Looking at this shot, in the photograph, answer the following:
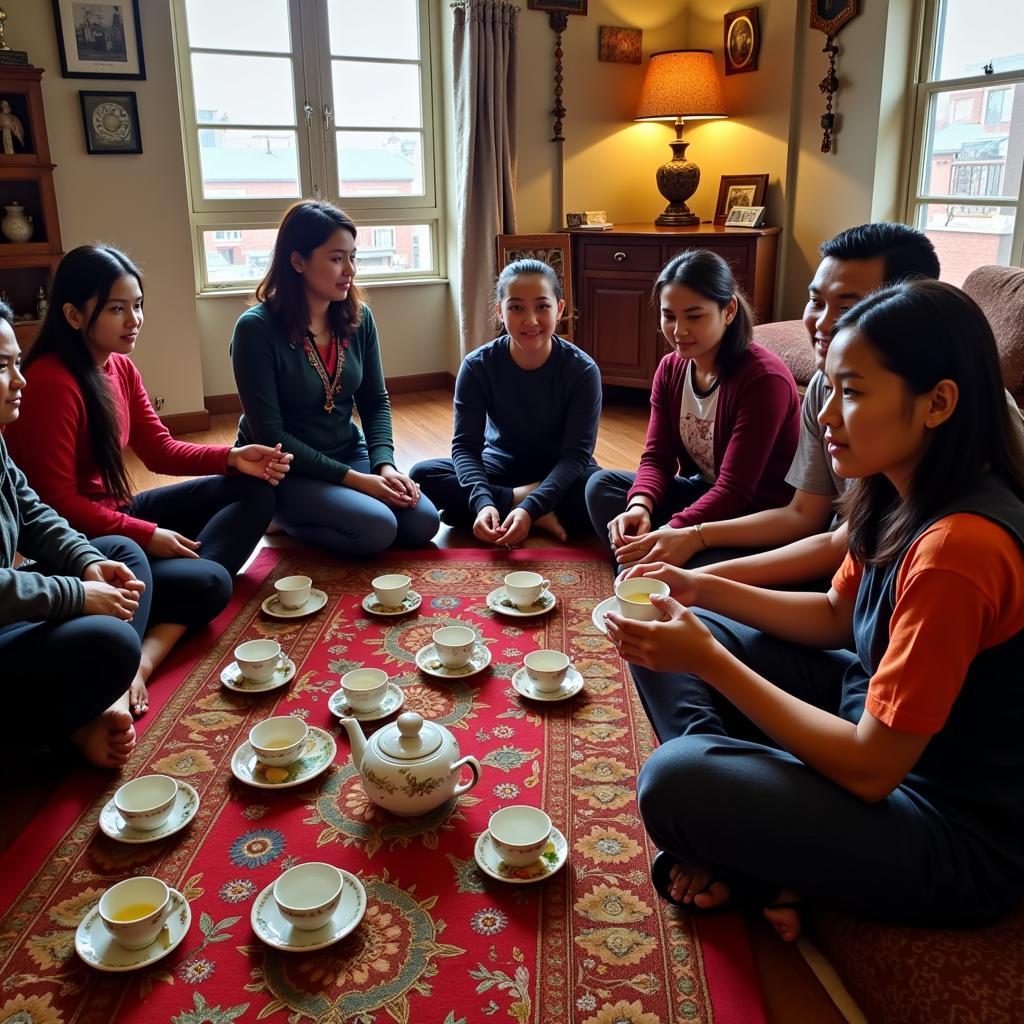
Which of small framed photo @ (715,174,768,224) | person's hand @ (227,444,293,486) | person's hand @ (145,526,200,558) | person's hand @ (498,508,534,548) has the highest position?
small framed photo @ (715,174,768,224)

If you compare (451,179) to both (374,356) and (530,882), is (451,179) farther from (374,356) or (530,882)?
(530,882)

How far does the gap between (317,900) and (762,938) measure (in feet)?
2.16

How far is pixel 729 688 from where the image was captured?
1.32 meters

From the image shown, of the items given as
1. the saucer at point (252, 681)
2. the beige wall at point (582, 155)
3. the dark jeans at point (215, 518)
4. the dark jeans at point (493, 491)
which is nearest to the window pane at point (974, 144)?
the beige wall at point (582, 155)

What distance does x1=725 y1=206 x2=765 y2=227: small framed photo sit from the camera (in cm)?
472

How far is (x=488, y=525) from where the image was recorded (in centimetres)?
280

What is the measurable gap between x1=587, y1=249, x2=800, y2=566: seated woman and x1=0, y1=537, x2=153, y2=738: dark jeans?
3.73 feet

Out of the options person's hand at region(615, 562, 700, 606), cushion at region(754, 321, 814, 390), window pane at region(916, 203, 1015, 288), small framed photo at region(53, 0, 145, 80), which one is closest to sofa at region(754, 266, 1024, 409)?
cushion at region(754, 321, 814, 390)

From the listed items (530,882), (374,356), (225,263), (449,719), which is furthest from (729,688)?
(225,263)

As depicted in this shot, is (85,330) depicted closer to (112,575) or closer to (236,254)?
(112,575)

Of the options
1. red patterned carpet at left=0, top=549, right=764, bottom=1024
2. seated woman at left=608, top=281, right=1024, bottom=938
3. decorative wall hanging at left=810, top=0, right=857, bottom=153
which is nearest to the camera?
seated woman at left=608, top=281, right=1024, bottom=938

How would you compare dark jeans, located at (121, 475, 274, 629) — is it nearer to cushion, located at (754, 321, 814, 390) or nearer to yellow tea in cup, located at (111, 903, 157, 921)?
yellow tea in cup, located at (111, 903, 157, 921)

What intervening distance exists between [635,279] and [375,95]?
169 cm

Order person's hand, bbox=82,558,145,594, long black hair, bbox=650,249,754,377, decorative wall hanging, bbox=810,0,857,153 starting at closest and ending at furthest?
person's hand, bbox=82,558,145,594 → long black hair, bbox=650,249,754,377 → decorative wall hanging, bbox=810,0,857,153
